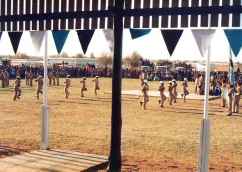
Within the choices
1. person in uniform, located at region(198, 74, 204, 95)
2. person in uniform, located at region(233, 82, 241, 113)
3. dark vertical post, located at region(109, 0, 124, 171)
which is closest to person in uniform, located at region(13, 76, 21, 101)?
person in uniform, located at region(198, 74, 204, 95)

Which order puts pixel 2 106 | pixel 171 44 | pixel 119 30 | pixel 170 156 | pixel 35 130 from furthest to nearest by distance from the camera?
pixel 2 106, pixel 35 130, pixel 170 156, pixel 171 44, pixel 119 30

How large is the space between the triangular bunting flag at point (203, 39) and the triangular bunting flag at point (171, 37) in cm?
82

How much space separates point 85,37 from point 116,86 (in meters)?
1.97

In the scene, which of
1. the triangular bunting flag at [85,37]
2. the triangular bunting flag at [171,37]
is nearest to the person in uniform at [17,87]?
the triangular bunting flag at [85,37]

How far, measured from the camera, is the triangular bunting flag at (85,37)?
32.9 feet

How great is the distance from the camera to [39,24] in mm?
10555

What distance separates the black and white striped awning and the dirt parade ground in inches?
117

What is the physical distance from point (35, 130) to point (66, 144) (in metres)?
3.15

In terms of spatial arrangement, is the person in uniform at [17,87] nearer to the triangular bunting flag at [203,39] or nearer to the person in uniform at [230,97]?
the person in uniform at [230,97]

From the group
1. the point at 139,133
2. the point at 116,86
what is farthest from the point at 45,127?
the point at 139,133

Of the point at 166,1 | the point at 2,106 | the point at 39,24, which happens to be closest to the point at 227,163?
the point at 166,1

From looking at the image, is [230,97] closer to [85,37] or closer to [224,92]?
[224,92]

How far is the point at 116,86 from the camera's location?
866 centimetres

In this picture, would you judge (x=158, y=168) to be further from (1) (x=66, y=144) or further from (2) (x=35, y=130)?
(2) (x=35, y=130)
